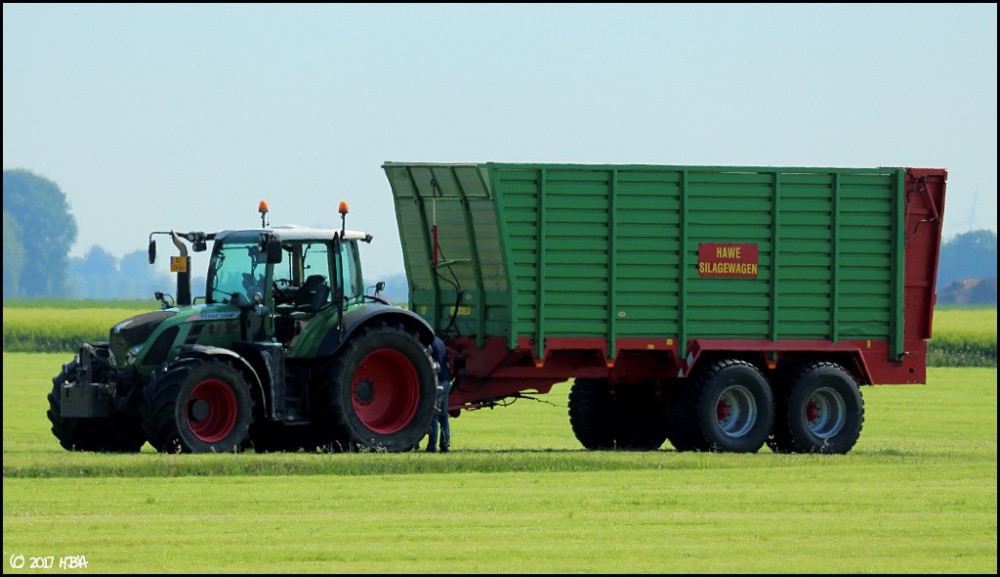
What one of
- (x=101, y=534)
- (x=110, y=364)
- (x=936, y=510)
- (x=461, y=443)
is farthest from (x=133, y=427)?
(x=936, y=510)

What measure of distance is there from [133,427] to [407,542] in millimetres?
7723

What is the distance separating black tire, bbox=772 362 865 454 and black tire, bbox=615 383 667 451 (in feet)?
5.15

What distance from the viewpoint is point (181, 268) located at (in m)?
21.0

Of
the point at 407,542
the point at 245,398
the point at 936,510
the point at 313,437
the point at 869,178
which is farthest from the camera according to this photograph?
the point at 869,178

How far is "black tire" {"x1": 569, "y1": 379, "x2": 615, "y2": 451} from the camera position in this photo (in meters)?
24.1

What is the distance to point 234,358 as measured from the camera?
19.9 m

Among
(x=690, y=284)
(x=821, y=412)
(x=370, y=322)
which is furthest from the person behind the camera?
(x=821, y=412)

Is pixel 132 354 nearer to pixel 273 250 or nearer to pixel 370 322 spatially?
pixel 273 250

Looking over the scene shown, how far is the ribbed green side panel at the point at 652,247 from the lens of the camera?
21844mm

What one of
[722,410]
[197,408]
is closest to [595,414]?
[722,410]

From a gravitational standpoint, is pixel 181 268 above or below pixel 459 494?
above

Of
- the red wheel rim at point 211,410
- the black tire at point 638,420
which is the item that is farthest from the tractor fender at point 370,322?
the black tire at point 638,420

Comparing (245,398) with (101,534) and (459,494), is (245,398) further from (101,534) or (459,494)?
(101,534)

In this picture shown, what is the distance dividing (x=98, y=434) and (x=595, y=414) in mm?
6297
